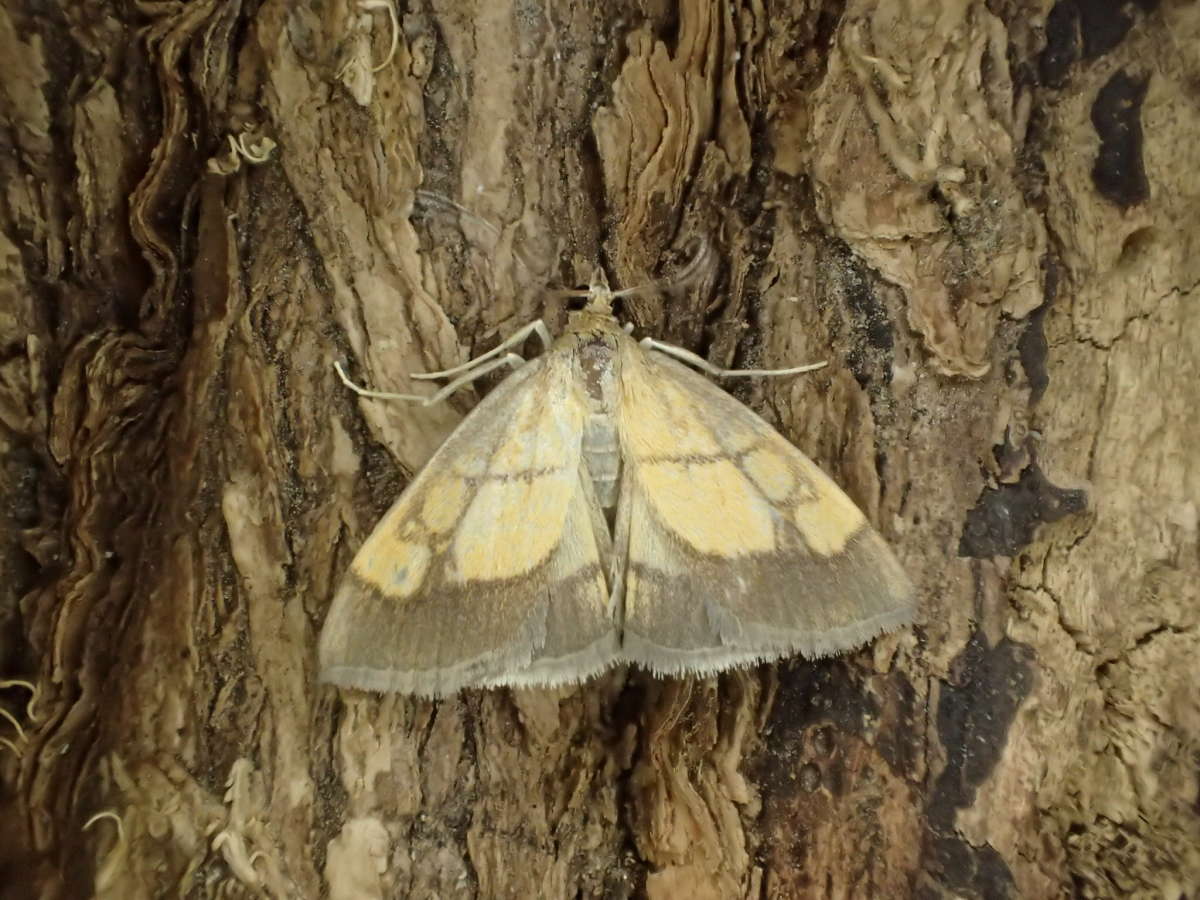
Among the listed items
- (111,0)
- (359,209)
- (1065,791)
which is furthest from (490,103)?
(1065,791)

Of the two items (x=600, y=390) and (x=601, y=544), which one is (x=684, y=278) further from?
(x=601, y=544)

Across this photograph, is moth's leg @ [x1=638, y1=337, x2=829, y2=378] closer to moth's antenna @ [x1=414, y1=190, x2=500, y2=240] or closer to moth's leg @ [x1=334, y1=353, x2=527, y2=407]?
moth's leg @ [x1=334, y1=353, x2=527, y2=407]

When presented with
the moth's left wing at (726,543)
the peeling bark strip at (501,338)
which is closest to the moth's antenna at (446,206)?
the peeling bark strip at (501,338)

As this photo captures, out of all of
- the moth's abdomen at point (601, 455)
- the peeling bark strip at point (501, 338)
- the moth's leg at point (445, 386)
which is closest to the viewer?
the peeling bark strip at point (501, 338)

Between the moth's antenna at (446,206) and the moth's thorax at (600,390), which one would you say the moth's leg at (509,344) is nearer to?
the moth's thorax at (600,390)

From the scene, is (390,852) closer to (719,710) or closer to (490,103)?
(719,710)

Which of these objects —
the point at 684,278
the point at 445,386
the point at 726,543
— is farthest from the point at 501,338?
the point at 726,543
